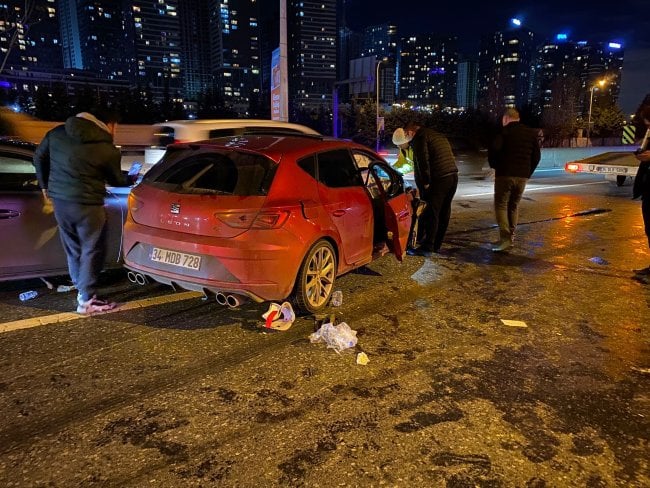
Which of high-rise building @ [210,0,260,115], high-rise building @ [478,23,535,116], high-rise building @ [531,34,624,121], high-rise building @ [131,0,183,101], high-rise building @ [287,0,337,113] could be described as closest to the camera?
high-rise building @ [531,34,624,121]

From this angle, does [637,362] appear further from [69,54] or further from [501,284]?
[69,54]

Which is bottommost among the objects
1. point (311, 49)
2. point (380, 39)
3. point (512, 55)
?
point (311, 49)

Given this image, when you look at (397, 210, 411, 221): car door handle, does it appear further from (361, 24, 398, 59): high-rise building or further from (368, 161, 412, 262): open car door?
(361, 24, 398, 59): high-rise building

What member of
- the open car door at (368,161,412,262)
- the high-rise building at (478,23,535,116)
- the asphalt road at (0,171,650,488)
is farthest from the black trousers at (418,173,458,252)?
the high-rise building at (478,23,535,116)

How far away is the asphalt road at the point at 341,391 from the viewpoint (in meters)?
2.65

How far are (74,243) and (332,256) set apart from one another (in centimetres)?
236

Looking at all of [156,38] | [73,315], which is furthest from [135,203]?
[156,38]

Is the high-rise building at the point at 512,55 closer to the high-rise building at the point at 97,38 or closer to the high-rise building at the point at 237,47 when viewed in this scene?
the high-rise building at the point at 237,47

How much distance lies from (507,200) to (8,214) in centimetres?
602

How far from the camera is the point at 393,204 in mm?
5945

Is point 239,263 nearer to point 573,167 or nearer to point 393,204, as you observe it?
point 393,204

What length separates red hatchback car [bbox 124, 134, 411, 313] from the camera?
406 centimetres

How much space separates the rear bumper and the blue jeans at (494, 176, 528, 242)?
403cm

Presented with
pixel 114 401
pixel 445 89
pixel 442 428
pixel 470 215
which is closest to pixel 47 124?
pixel 470 215
